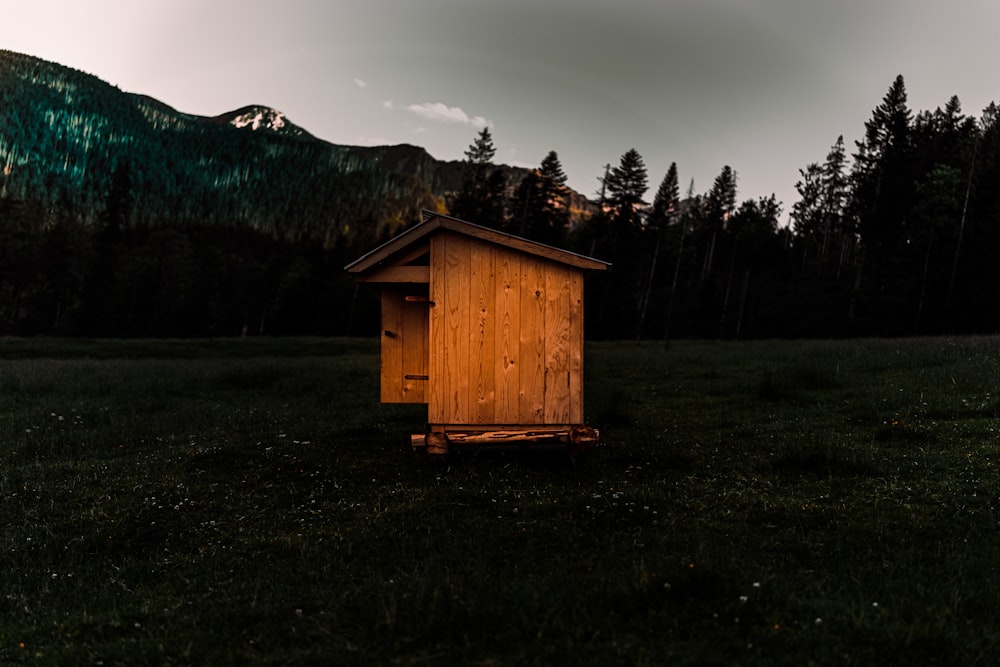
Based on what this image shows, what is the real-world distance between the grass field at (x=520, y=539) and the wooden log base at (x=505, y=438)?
44cm

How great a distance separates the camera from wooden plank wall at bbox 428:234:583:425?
32.0 ft

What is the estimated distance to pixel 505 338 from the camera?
981cm

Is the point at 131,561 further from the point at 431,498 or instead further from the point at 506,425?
the point at 506,425

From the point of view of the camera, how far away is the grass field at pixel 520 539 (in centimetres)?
404

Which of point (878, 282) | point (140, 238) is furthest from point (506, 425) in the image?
point (140, 238)

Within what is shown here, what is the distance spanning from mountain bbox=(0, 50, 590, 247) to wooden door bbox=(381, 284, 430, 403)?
90.9 metres

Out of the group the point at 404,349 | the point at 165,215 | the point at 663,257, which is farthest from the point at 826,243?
the point at 165,215

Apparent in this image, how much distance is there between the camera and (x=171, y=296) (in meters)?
68.4

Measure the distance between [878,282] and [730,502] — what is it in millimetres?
53591

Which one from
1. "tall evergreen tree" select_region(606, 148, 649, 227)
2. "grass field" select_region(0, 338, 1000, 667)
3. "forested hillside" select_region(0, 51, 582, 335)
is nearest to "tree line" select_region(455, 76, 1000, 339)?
"tall evergreen tree" select_region(606, 148, 649, 227)

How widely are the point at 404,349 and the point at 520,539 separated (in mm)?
6740

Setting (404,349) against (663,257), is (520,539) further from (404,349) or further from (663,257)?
(663,257)

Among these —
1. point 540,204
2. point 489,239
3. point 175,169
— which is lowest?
point 489,239

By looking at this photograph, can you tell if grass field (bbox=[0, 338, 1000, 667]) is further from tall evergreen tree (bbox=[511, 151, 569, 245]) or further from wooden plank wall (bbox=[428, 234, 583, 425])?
tall evergreen tree (bbox=[511, 151, 569, 245])
